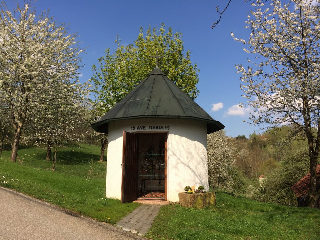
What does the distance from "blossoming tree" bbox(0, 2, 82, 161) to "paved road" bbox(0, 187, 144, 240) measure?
13376 mm

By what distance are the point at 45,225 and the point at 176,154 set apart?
216 inches

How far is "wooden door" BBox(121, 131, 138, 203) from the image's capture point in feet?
33.0

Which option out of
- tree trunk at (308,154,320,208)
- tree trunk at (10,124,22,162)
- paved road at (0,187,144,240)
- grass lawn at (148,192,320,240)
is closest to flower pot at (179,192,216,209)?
grass lawn at (148,192,320,240)

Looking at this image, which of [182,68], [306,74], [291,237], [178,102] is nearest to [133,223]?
[291,237]

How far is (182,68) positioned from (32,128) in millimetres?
14232

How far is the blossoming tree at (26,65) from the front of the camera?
19156 millimetres

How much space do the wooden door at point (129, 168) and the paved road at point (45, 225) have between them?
2.83m

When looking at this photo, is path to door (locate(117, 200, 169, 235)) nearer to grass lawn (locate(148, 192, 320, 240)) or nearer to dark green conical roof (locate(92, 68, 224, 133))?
grass lawn (locate(148, 192, 320, 240))

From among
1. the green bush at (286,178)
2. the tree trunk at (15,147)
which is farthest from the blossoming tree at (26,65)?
the green bush at (286,178)

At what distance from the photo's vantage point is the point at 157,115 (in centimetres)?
1012

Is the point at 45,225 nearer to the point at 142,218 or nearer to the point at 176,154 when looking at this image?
the point at 142,218

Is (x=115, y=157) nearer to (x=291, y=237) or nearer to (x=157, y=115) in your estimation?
(x=157, y=115)

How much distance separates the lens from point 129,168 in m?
10.5

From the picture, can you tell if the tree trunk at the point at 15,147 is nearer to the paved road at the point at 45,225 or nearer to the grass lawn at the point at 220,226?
the paved road at the point at 45,225
